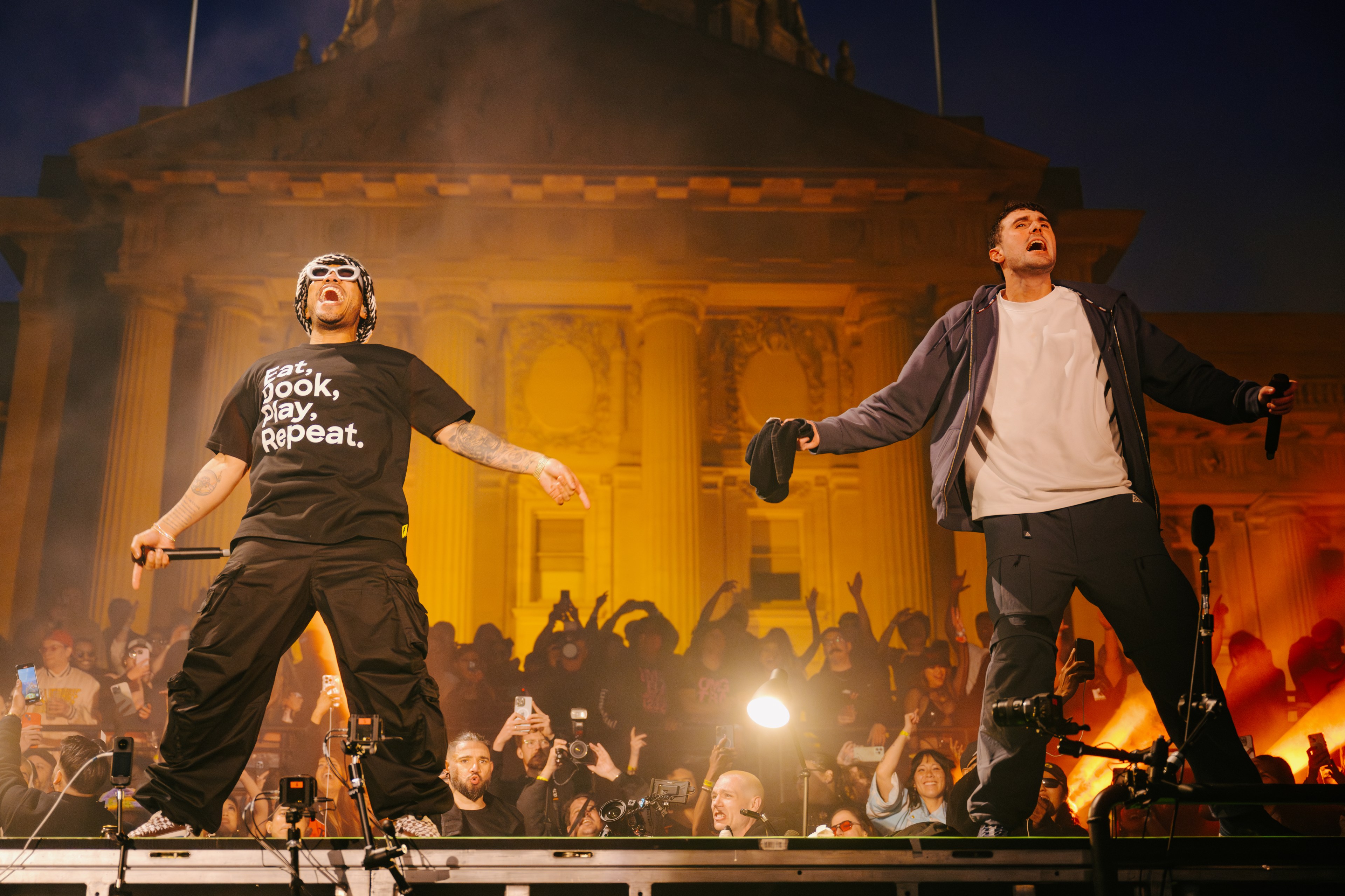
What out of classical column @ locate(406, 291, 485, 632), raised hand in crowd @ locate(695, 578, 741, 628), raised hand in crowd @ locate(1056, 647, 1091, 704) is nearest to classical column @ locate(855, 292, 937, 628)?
raised hand in crowd @ locate(695, 578, 741, 628)

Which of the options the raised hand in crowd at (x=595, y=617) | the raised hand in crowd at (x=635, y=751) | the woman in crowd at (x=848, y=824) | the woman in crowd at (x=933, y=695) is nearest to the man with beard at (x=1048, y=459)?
the woman in crowd at (x=848, y=824)

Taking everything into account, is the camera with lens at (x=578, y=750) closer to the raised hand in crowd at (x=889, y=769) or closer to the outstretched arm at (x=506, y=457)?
the raised hand in crowd at (x=889, y=769)

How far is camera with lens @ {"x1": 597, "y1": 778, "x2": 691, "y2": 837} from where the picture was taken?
6984 millimetres

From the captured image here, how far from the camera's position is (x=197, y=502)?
3.89 m

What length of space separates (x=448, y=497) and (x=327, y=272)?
12628 millimetres

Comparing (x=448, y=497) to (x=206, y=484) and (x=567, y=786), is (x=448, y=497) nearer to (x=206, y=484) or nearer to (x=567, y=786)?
(x=567, y=786)

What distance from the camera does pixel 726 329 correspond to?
19.9 meters

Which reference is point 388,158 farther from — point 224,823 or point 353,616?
point 353,616

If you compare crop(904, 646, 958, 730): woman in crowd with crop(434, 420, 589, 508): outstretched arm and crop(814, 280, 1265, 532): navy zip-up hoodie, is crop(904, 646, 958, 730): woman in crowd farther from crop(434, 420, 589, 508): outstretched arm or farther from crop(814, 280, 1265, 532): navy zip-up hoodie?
crop(434, 420, 589, 508): outstretched arm

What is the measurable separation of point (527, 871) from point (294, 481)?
4.80 feet

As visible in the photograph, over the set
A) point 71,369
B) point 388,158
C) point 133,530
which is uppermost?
point 388,158

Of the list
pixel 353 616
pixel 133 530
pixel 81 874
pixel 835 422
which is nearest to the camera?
pixel 81 874

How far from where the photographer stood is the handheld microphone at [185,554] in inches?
140

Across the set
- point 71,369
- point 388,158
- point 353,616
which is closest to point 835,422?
point 353,616
